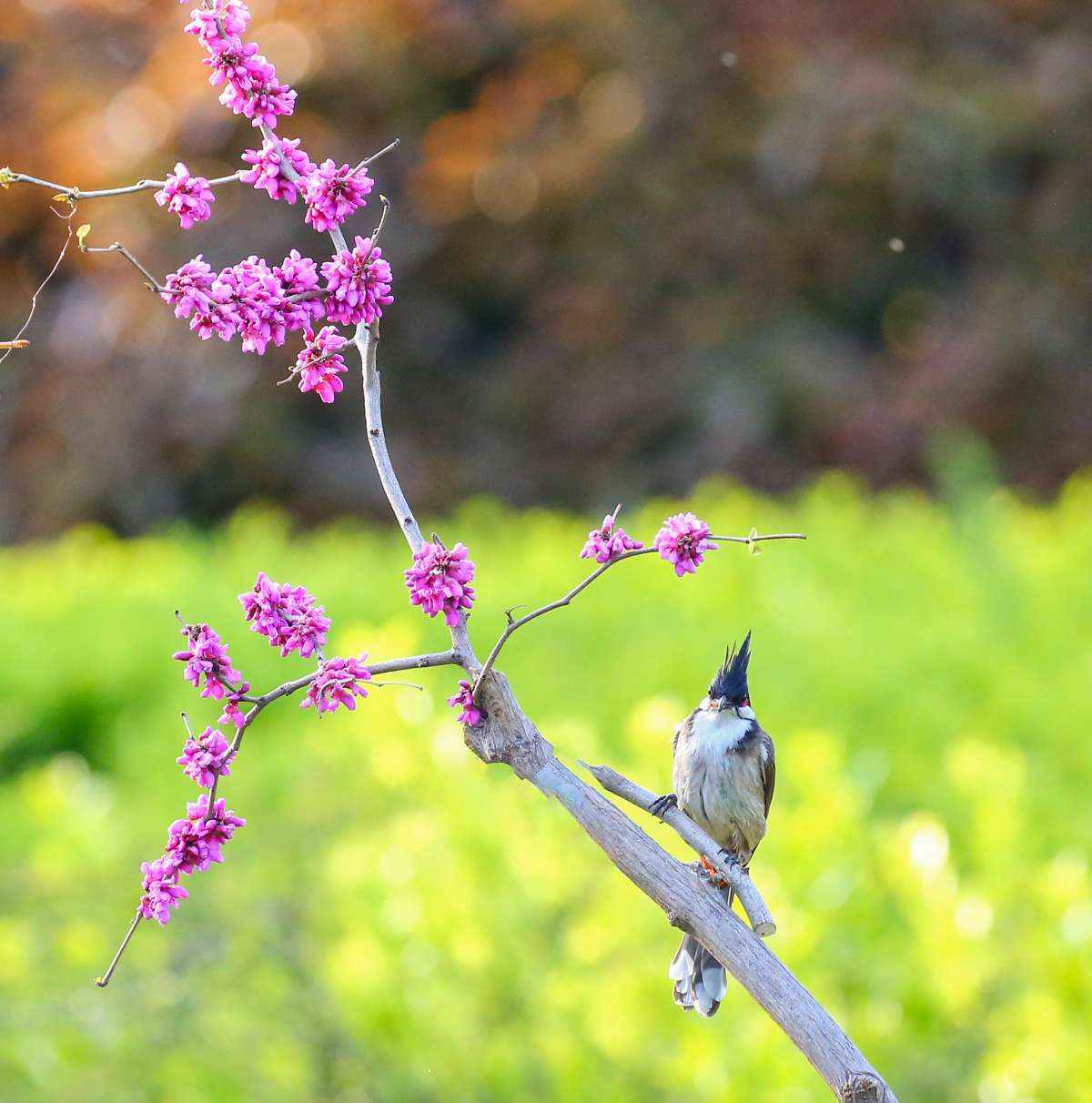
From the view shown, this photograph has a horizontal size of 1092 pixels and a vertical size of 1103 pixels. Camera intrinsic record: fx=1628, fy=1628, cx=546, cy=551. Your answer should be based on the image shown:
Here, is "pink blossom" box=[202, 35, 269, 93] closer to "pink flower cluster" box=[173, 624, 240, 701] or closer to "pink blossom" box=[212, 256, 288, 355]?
"pink blossom" box=[212, 256, 288, 355]

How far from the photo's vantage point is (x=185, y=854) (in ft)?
3.45

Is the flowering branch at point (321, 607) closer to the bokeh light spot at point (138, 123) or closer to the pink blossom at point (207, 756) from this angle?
the pink blossom at point (207, 756)

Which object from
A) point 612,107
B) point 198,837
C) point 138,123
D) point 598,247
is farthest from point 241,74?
point 598,247

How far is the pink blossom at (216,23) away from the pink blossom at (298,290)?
0.15m

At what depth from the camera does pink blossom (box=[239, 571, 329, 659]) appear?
42.1 inches

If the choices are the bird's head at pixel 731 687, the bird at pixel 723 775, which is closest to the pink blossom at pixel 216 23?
the bird's head at pixel 731 687

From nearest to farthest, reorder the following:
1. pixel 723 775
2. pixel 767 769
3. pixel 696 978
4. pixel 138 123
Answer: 1. pixel 696 978
2. pixel 723 775
3. pixel 767 769
4. pixel 138 123

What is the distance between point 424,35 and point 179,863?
12615mm

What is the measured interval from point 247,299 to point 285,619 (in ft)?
0.69

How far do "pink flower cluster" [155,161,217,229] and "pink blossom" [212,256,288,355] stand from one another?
0.04m

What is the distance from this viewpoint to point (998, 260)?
1388 centimetres

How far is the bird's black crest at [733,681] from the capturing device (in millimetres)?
1613

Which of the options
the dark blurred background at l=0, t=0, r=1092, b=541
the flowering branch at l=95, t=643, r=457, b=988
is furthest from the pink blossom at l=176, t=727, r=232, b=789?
the dark blurred background at l=0, t=0, r=1092, b=541

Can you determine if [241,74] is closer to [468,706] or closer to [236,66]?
[236,66]
